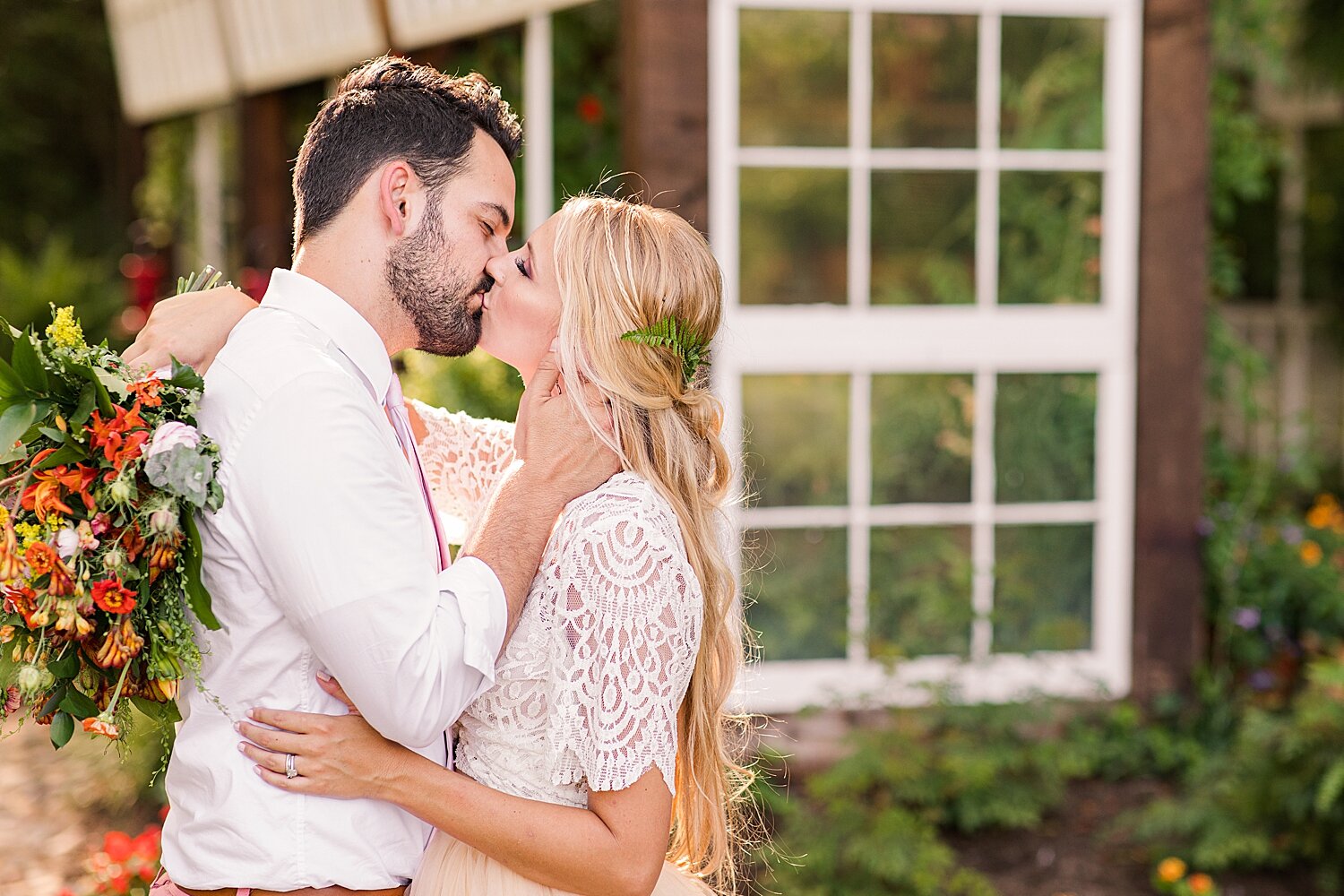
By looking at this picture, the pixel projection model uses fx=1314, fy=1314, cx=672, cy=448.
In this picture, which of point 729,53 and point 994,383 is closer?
point 729,53

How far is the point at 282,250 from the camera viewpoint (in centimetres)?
707

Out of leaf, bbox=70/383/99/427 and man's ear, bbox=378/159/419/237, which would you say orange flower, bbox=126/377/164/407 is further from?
man's ear, bbox=378/159/419/237

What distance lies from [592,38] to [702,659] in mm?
4086

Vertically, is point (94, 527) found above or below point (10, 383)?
below

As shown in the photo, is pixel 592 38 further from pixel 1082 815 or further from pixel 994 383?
pixel 1082 815

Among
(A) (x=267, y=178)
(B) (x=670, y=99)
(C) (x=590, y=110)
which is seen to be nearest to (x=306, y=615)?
(B) (x=670, y=99)

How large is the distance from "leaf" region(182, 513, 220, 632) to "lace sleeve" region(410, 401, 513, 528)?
0.81 meters

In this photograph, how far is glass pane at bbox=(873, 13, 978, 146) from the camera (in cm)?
459

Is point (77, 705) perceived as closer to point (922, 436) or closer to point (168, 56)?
point (922, 436)

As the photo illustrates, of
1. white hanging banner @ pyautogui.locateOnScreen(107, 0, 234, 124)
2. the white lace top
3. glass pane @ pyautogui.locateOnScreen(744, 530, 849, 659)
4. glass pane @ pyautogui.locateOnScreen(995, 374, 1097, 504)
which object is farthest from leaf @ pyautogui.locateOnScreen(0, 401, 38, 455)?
white hanging banner @ pyautogui.locateOnScreen(107, 0, 234, 124)

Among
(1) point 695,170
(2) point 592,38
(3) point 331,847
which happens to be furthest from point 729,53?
(3) point 331,847

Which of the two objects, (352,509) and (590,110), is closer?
(352,509)

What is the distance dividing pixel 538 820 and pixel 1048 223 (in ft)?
11.7

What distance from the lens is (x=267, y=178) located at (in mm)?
7160
